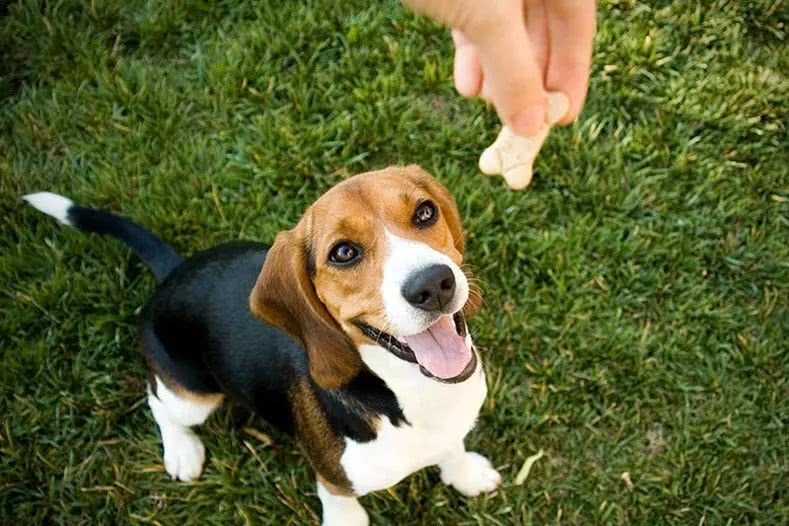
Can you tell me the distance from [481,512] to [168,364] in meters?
1.59

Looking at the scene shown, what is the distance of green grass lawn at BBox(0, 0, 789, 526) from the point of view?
13.6 ft

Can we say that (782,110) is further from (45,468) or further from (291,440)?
(45,468)

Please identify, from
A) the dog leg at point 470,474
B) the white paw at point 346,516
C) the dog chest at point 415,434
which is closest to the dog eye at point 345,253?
the dog chest at point 415,434

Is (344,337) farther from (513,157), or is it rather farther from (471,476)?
(471,476)

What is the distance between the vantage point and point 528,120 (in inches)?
83.7

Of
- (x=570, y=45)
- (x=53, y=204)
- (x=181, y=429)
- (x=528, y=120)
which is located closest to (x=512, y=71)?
(x=528, y=120)

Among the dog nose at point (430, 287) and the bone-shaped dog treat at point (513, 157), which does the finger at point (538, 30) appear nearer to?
the bone-shaped dog treat at point (513, 157)

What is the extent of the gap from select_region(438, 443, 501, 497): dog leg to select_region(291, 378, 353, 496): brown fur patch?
2.14ft

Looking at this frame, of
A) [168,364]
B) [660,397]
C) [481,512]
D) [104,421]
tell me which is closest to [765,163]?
[660,397]

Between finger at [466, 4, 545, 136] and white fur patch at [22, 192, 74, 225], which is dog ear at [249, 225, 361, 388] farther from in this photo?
white fur patch at [22, 192, 74, 225]

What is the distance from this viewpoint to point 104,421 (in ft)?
14.3

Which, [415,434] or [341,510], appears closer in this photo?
[415,434]

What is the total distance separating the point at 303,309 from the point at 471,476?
4.87 ft

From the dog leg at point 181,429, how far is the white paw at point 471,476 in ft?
3.73
